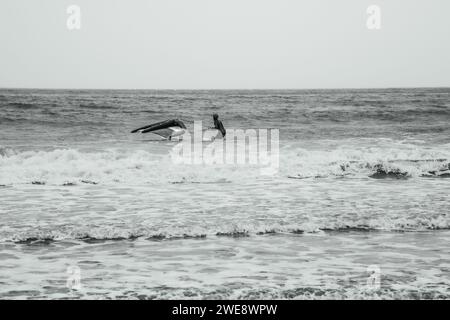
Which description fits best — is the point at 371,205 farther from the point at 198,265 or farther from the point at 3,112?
the point at 3,112

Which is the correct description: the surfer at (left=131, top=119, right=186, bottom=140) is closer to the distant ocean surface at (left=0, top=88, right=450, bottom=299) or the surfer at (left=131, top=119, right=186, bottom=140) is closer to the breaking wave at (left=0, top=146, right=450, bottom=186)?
the distant ocean surface at (left=0, top=88, right=450, bottom=299)

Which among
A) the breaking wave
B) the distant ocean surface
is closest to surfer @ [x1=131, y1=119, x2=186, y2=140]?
the distant ocean surface

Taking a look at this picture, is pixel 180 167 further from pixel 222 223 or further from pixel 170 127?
pixel 222 223

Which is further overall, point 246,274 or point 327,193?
point 327,193

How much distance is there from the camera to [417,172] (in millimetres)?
13531

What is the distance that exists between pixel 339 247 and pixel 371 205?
9.39 feet

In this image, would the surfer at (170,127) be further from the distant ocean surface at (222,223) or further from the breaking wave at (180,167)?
the breaking wave at (180,167)

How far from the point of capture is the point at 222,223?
7883mm

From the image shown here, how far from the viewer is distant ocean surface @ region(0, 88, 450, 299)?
5.35 m

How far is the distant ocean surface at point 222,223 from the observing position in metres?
5.35

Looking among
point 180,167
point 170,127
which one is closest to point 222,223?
point 170,127

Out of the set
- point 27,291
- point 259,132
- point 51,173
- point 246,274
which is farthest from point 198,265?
point 259,132

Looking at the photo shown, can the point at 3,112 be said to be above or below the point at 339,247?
above

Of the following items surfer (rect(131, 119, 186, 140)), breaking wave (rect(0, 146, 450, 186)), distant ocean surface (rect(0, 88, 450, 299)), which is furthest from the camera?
breaking wave (rect(0, 146, 450, 186))
